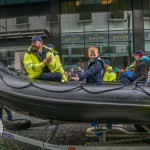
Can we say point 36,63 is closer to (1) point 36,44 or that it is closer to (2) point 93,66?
(1) point 36,44

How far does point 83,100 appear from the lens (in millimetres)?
5105

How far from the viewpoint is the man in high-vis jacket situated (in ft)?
19.4

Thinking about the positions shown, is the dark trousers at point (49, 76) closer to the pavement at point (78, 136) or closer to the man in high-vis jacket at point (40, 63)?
the man in high-vis jacket at point (40, 63)

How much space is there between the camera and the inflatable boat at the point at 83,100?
5082mm

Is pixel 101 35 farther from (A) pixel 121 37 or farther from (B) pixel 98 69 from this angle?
(B) pixel 98 69

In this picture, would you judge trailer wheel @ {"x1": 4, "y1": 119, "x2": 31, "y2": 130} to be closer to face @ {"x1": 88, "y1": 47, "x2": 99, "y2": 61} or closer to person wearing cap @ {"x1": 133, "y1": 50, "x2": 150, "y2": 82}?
face @ {"x1": 88, "y1": 47, "x2": 99, "y2": 61}

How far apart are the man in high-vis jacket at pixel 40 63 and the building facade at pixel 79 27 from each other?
1711cm

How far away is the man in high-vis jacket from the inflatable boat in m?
0.59

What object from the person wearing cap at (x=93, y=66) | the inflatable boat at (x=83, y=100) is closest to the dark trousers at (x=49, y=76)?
the person wearing cap at (x=93, y=66)

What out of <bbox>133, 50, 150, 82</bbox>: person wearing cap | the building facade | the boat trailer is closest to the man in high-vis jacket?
the boat trailer

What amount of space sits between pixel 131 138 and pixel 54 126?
1349 mm

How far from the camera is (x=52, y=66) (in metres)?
6.01

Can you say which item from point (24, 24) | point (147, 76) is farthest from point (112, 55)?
point (147, 76)

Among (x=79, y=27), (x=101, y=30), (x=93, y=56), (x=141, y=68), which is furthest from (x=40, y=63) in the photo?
(x=79, y=27)
